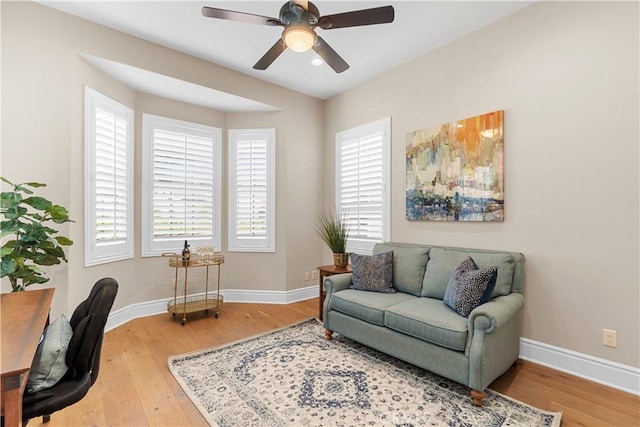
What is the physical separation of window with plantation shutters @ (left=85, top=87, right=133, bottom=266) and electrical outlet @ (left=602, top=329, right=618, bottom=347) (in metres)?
4.51

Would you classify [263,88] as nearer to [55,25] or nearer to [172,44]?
[172,44]

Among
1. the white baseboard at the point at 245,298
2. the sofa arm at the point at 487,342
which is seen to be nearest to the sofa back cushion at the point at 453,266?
the sofa arm at the point at 487,342

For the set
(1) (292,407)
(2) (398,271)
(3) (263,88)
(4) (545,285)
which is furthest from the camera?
(3) (263,88)

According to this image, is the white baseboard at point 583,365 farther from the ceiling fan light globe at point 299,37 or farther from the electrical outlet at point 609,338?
the ceiling fan light globe at point 299,37

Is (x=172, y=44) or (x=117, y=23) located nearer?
(x=117, y=23)

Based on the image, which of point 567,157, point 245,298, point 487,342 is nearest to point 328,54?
point 567,157

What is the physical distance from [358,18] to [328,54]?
426 mm

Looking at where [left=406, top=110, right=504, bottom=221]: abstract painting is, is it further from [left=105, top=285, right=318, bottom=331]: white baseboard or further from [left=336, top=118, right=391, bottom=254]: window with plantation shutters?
[left=105, top=285, right=318, bottom=331]: white baseboard

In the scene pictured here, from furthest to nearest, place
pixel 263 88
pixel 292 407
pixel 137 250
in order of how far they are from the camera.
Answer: pixel 263 88, pixel 137 250, pixel 292 407

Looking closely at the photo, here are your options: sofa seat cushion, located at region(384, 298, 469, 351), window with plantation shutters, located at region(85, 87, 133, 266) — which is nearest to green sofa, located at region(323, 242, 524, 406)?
sofa seat cushion, located at region(384, 298, 469, 351)

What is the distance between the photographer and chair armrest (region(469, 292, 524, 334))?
6.66ft

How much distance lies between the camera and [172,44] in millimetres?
3348

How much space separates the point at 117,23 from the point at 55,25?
1.59 feet

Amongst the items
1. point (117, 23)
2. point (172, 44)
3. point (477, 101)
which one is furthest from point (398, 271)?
point (117, 23)
